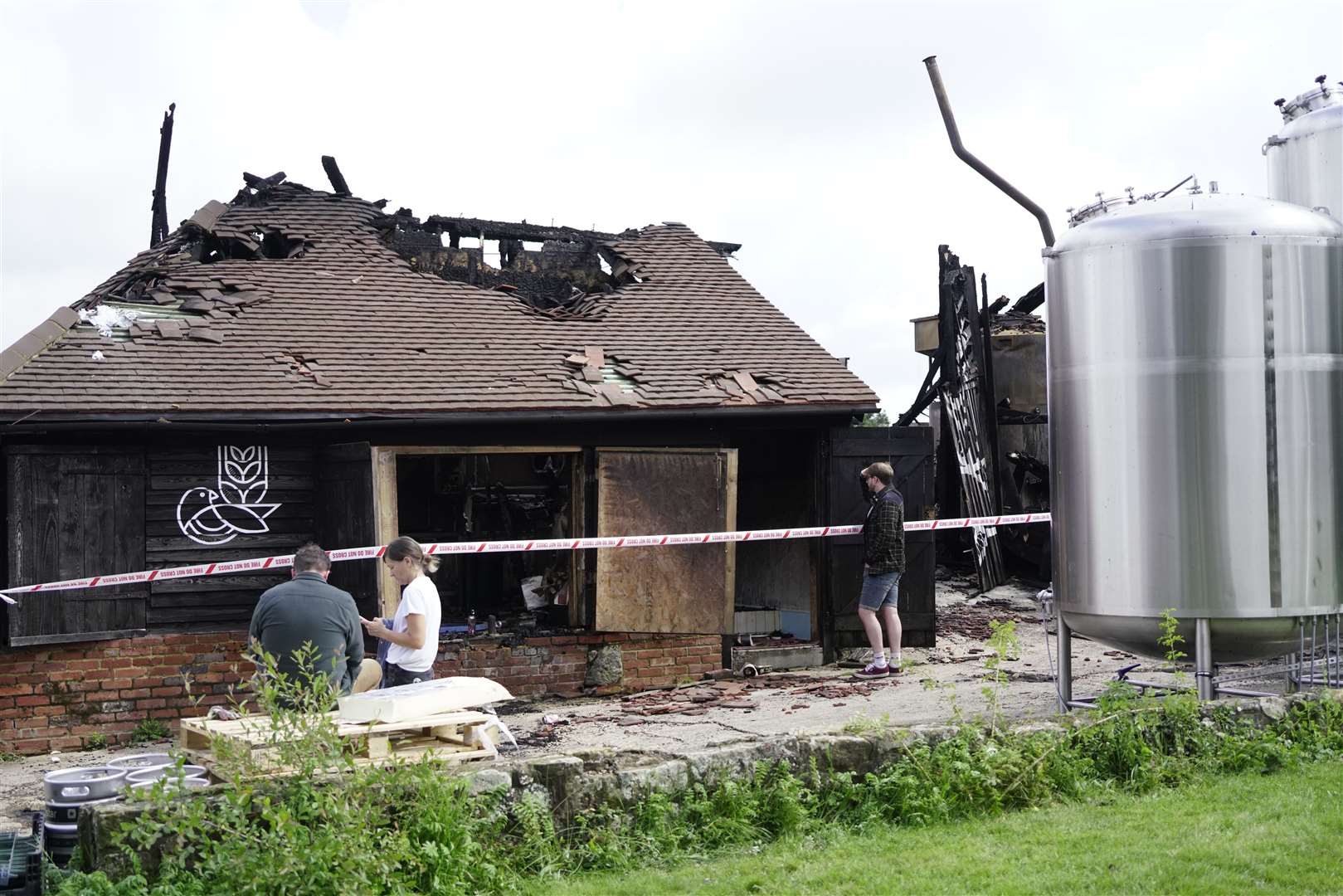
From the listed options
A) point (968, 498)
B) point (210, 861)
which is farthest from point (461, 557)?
point (210, 861)

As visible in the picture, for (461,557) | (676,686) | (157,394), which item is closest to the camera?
(157,394)

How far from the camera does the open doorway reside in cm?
1381

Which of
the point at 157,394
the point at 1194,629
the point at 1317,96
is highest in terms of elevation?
the point at 1317,96

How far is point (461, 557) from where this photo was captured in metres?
14.2

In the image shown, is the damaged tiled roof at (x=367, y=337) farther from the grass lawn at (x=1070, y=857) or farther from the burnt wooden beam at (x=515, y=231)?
the grass lawn at (x=1070, y=857)

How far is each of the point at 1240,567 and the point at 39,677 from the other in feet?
26.9

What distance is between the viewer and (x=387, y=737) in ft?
21.3

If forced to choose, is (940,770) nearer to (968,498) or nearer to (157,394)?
(157,394)

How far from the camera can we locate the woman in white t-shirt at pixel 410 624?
7.57 m

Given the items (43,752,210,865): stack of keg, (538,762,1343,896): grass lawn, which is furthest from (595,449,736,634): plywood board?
(538,762,1343,896): grass lawn

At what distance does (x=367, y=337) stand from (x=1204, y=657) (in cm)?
765

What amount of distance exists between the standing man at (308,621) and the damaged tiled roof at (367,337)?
3.69 metres

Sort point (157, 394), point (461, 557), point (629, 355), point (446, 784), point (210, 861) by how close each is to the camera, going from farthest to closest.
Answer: point (461, 557) < point (629, 355) < point (157, 394) < point (446, 784) < point (210, 861)

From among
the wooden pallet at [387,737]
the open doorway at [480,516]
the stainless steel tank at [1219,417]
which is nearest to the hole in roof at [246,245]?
the open doorway at [480,516]
